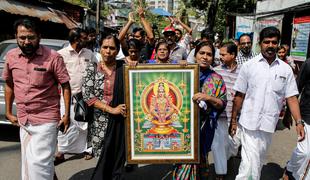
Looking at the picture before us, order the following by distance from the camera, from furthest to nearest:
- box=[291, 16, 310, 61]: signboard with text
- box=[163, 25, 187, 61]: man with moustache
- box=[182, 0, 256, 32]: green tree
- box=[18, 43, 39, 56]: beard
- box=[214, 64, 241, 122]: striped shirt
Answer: box=[182, 0, 256, 32]: green tree
box=[291, 16, 310, 61]: signboard with text
box=[163, 25, 187, 61]: man with moustache
box=[214, 64, 241, 122]: striped shirt
box=[18, 43, 39, 56]: beard

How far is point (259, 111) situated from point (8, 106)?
2502 millimetres

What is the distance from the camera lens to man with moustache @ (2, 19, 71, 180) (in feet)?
9.82

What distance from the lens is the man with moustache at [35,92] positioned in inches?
118

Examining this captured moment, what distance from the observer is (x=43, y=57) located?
3.05 m

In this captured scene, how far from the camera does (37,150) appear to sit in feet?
10.0

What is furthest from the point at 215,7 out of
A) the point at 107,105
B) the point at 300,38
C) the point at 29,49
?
the point at 29,49

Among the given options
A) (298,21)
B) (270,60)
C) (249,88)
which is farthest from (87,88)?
(298,21)

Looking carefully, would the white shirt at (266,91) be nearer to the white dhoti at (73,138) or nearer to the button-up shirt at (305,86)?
the button-up shirt at (305,86)

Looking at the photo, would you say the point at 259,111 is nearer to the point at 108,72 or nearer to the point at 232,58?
the point at 232,58

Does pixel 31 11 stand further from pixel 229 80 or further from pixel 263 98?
pixel 263 98

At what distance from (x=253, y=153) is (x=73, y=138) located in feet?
8.30

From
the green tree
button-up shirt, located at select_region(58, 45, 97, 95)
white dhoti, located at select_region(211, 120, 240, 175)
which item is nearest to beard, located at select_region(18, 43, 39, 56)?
button-up shirt, located at select_region(58, 45, 97, 95)

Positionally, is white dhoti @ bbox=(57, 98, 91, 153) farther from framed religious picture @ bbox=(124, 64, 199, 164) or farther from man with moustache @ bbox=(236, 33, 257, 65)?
man with moustache @ bbox=(236, 33, 257, 65)

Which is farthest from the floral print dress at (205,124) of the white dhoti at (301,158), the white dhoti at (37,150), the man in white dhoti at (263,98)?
the white dhoti at (37,150)
